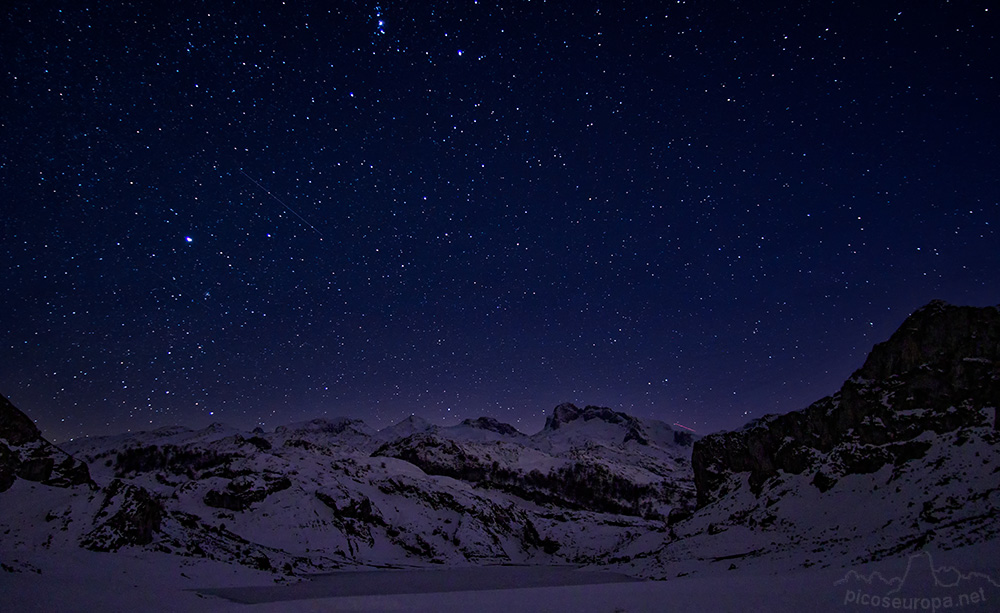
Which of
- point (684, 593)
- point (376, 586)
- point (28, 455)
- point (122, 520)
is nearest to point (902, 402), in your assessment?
point (684, 593)

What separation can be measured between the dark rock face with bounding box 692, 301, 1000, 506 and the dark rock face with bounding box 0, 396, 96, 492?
8466 centimetres

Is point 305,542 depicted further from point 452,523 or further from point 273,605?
point 273,605

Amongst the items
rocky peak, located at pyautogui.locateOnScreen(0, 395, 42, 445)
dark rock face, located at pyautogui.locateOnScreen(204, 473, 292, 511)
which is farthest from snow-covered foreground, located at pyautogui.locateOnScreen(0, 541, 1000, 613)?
dark rock face, located at pyautogui.locateOnScreen(204, 473, 292, 511)

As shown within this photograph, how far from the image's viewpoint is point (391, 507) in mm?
128875

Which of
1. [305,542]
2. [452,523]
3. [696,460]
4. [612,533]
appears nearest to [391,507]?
[452,523]

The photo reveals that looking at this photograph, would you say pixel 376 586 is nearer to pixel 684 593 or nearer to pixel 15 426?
pixel 15 426

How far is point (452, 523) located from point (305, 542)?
44.7 m

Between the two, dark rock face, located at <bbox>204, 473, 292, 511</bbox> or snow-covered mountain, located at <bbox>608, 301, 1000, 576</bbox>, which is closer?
snow-covered mountain, located at <bbox>608, 301, 1000, 576</bbox>

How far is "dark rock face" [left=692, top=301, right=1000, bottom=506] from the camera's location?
156ft

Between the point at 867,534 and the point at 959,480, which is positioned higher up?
the point at 959,480

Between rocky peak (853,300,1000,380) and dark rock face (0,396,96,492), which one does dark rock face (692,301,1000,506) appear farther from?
dark rock face (0,396,96,492)

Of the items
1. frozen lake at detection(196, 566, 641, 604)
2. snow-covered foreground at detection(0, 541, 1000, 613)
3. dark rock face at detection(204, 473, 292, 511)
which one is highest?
snow-covered foreground at detection(0, 541, 1000, 613)
